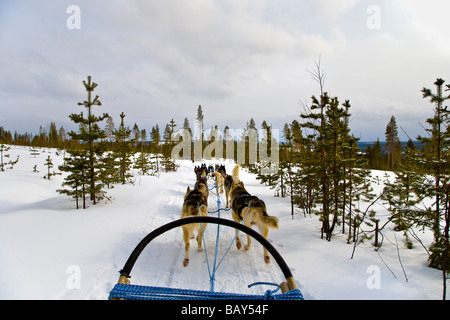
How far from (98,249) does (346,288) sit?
6.40 meters

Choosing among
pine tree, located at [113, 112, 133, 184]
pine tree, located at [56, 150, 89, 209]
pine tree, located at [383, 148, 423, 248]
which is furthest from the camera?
pine tree, located at [113, 112, 133, 184]

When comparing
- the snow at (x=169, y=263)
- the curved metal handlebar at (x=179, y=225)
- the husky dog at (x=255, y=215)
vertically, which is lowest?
the snow at (x=169, y=263)

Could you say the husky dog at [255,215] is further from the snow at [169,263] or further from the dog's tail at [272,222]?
the snow at [169,263]

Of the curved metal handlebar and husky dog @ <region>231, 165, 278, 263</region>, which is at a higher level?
the curved metal handlebar

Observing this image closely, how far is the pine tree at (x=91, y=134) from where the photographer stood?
1048cm

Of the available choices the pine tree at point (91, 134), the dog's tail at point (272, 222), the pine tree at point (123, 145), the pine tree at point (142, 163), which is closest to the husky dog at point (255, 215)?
the dog's tail at point (272, 222)

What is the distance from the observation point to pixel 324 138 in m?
6.93

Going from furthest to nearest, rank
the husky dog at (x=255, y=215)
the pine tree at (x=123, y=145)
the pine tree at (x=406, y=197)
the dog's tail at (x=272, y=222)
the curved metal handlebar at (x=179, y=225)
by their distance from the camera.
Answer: the pine tree at (x=123, y=145), the pine tree at (x=406, y=197), the husky dog at (x=255, y=215), the dog's tail at (x=272, y=222), the curved metal handlebar at (x=179, y=225)

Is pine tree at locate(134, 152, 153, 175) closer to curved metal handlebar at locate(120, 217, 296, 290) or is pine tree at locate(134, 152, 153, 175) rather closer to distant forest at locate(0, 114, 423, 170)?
distant forest at locate(0, 114, 423, 170)

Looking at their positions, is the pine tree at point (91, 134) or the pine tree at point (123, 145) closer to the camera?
the pine tree at point (91, 134)

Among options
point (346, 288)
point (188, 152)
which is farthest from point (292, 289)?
point (188, 152)

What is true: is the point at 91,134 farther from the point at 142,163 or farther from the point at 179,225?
the point at 142,163

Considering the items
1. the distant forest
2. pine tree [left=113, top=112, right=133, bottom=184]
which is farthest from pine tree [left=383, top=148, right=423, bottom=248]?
pine tree [left=113, top=112, right=133, bottom=184]

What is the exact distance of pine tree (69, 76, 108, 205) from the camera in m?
10.5
